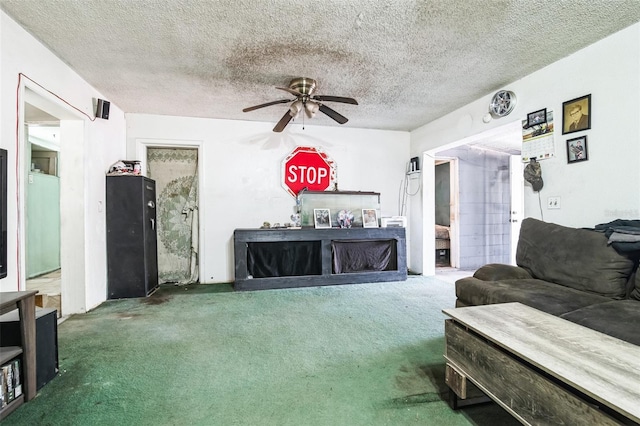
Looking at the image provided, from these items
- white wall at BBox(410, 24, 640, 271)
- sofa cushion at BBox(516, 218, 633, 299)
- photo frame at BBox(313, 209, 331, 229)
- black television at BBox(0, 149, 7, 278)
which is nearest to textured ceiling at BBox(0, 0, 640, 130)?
white wall at BBox(410, 24, 640, 271)

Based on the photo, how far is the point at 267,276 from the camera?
3.88 m

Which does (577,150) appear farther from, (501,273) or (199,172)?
(199,172)

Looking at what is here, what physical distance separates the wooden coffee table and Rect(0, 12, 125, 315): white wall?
284cm

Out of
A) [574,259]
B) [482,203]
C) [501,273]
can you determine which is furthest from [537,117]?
[482,203]

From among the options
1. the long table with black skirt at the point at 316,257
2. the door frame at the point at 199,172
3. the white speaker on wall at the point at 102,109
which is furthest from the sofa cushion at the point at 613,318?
the white speaker on wall at the point at 102,109

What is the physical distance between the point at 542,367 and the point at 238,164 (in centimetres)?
404

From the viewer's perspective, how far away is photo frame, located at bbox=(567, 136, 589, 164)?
7.89 ft

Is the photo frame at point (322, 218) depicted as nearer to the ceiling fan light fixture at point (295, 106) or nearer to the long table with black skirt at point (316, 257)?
the long table with black skirt at point (316, 257)

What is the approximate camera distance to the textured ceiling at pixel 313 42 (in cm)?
190

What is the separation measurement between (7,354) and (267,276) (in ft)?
8.43

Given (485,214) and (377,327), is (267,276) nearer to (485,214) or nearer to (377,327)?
(377,327)

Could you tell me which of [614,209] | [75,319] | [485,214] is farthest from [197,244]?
[485,214]

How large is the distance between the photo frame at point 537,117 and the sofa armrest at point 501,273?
1.44 m

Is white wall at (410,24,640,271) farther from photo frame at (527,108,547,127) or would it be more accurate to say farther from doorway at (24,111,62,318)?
doorway at (24,111,62,318)
